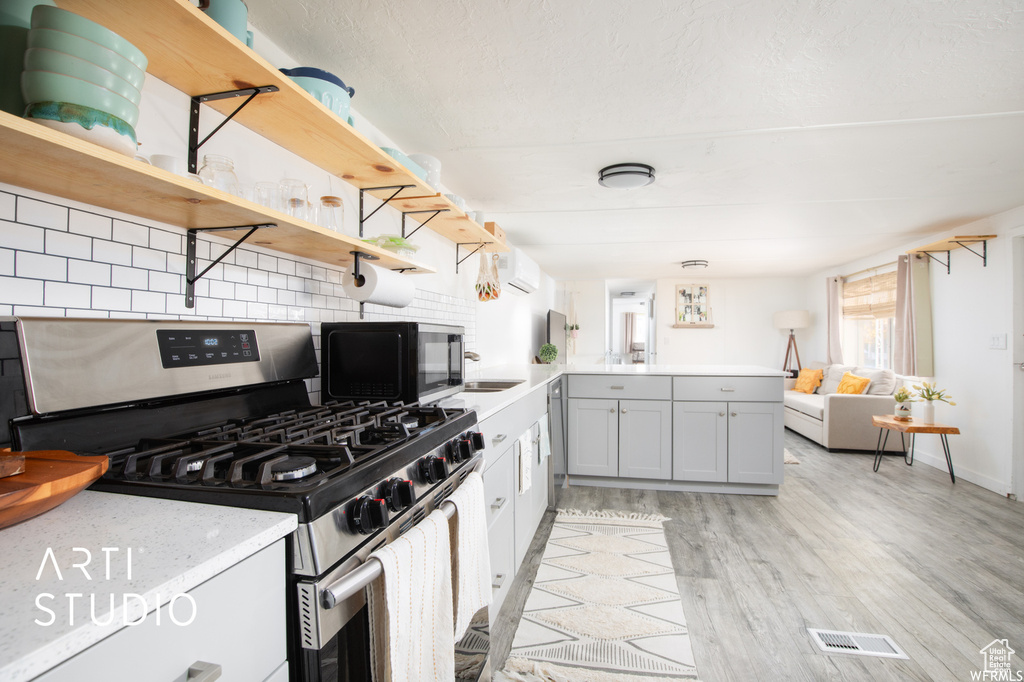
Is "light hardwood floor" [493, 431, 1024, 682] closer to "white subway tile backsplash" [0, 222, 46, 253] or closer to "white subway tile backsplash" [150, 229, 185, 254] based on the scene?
"white subway tile backsplash" [150, 229, 185, 254]

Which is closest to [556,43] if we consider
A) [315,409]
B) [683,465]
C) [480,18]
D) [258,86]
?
[480,18]

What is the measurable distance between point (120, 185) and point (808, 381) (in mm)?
7234

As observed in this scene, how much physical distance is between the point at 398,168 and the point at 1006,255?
4.50 m

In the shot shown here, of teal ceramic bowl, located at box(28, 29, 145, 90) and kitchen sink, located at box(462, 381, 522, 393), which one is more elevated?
teal ceramic bowl, located at box(28, 29, 145, 90)

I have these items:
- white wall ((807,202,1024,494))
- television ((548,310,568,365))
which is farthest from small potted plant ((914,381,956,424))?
television ((548,310,568,365))

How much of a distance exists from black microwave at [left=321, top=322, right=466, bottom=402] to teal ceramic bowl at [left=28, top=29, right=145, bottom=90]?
0.94 m

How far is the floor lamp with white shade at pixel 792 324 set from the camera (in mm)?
7410

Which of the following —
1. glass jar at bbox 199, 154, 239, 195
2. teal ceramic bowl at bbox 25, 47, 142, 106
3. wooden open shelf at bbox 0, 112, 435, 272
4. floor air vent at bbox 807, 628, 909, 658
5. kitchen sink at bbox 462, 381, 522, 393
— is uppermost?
teal ceramic bowl at bbox 25, 47, 142, 106

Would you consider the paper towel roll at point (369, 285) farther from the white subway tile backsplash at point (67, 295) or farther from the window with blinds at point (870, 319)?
the window with blinds at point (870, 319)

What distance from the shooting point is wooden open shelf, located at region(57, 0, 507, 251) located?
0.96 m

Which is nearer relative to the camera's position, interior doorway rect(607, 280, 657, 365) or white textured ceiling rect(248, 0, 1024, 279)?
white textured ceiling rect(248, 0, 1024, 279)

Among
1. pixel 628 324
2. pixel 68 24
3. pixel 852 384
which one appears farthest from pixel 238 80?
pixel 628 324

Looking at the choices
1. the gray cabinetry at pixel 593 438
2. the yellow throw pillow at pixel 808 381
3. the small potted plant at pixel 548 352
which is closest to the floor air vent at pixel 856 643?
the gray cabinetry at pixel 593 438

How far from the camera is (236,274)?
142 cm
